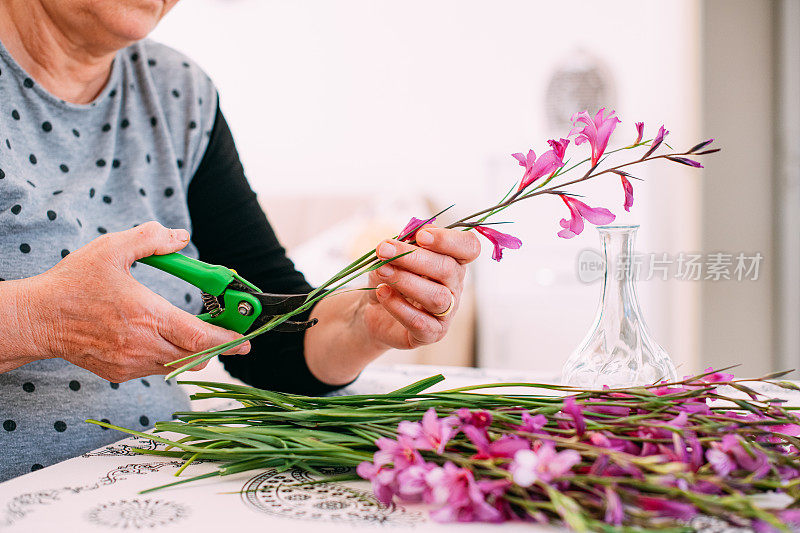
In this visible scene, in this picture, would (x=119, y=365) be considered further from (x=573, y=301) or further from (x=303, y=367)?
(x=573, y=301)

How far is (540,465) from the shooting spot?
39 centimetres

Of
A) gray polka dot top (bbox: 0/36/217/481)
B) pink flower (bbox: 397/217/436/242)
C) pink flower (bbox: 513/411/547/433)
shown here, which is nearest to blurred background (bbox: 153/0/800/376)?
gray polka dot top (bbox: 0/36/217/481)

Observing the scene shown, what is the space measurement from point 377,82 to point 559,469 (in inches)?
130

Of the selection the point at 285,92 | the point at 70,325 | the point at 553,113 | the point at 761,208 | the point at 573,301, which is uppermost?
the point at 285,92

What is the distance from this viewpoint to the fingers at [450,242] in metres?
0.64

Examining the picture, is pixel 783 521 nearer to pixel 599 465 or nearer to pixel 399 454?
pixel 599 465

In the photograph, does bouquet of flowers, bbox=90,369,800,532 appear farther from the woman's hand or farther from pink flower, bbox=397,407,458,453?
the woman's hand

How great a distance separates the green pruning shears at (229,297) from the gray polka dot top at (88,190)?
0.29m

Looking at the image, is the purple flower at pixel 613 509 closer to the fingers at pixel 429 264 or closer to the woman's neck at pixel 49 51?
the fingers at pixel 429 264

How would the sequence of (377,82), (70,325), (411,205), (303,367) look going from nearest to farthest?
(70,325), (303,367), (411,205), (377,82)

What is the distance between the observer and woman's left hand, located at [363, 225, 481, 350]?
0.65 m

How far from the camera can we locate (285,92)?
3693 millimetres

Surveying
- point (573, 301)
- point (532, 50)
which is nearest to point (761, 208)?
point (573, 301)
